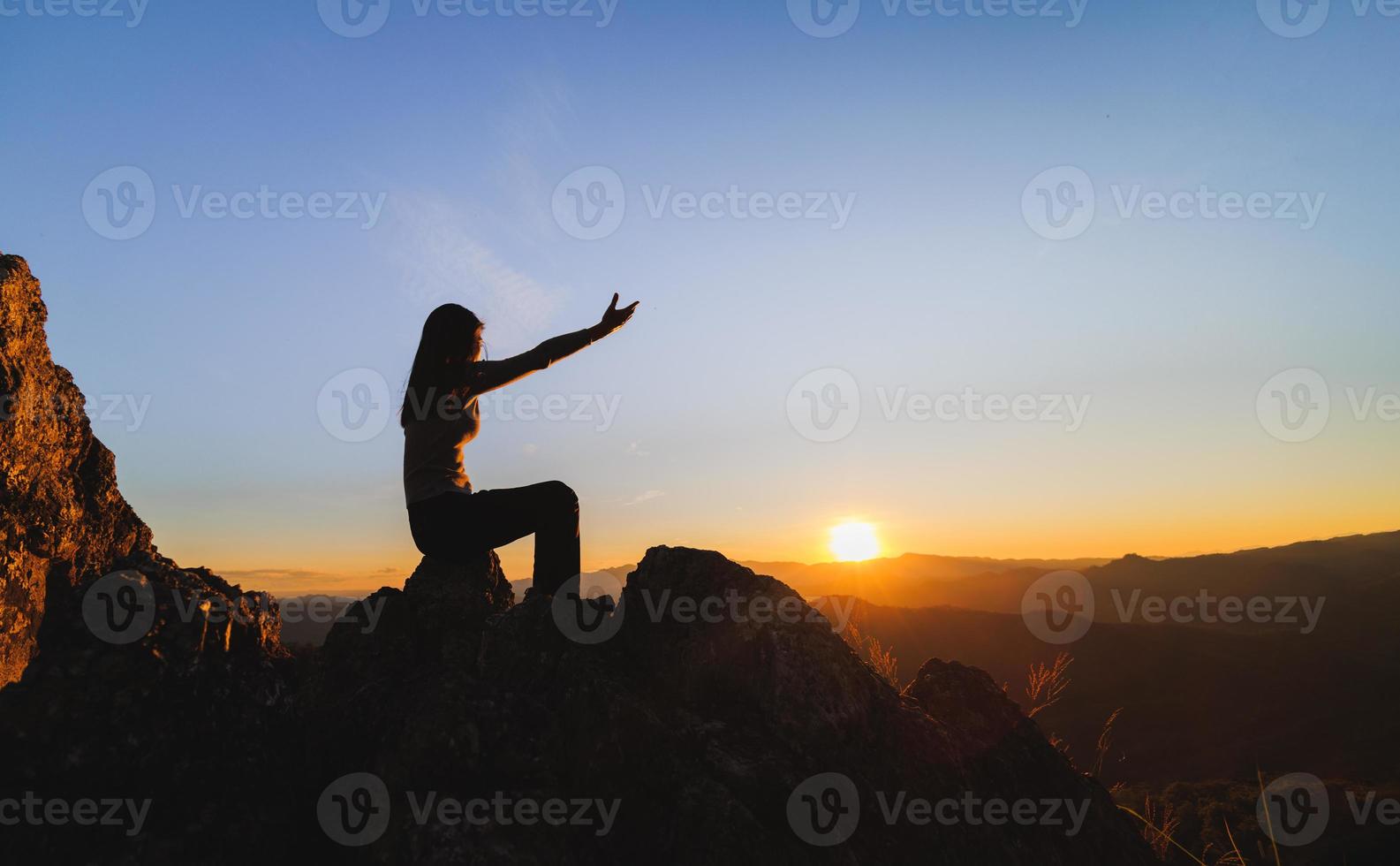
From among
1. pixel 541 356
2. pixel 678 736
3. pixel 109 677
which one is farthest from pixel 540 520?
pixel 109 677

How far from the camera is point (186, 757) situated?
2982mm

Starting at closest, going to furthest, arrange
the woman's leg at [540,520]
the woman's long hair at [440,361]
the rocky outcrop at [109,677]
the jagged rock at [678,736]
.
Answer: the rocky outcrop at [109,677] < the jagged rock at [678,736] < the woman's leg at [540,520] < the woman's long hair at [440,361]

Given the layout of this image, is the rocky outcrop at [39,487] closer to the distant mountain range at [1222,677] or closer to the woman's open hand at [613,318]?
the woman's open hand at [613,318]

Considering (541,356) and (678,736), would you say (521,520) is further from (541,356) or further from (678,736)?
(678,736)

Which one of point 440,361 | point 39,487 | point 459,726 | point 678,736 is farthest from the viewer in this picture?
point 440,361

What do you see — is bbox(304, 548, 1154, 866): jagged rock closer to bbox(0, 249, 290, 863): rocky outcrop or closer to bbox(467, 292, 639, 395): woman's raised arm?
bbox(0, 249, 290, 863): rocky outcrop

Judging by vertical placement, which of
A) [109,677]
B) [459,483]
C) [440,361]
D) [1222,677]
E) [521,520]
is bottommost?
[1222,677]

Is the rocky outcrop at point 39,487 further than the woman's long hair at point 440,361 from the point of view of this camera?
No

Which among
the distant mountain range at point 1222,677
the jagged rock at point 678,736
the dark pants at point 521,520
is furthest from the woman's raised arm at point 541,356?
the distant mountain range at point 1222,677

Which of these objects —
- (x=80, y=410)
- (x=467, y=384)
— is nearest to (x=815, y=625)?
(x=467, y=384)

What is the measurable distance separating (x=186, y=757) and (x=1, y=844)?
0.58 metres

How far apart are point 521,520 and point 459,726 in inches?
72.4

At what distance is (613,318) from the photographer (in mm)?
5969

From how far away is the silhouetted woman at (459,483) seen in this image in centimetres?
504
